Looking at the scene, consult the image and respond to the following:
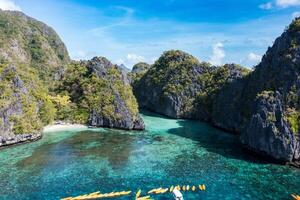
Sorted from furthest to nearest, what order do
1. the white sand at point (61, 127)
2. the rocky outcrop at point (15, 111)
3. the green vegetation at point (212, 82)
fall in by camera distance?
the green vegetation at point (212, 82)
the white sand at point (61, 127)
the rocky outcrop at point (15, 111)

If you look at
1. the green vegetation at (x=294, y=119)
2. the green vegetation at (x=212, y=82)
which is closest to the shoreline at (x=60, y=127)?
the green vegetation at (x=212, y=82)

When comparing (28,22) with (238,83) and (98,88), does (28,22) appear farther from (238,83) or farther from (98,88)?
(238,83)

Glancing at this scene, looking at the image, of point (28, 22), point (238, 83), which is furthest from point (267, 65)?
point (28, 22)

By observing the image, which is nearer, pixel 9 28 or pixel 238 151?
pixel 238 151

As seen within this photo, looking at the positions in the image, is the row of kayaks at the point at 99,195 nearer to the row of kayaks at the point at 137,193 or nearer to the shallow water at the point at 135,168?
A: the row of kayaks at the point at 137,193

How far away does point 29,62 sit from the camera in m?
136

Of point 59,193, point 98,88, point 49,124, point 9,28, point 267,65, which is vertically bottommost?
point 59,193

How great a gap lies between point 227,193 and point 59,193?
17961 mm

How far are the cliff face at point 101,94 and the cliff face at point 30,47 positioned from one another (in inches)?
1498

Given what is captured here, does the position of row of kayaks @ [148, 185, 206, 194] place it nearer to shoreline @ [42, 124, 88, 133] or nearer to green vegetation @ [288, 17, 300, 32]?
green vegetation @ [288, 17, 300, 32]

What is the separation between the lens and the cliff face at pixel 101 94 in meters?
75.7

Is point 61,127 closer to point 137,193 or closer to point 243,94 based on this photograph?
point 243,94

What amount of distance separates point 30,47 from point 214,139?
336 feet

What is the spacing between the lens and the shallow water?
125ft
